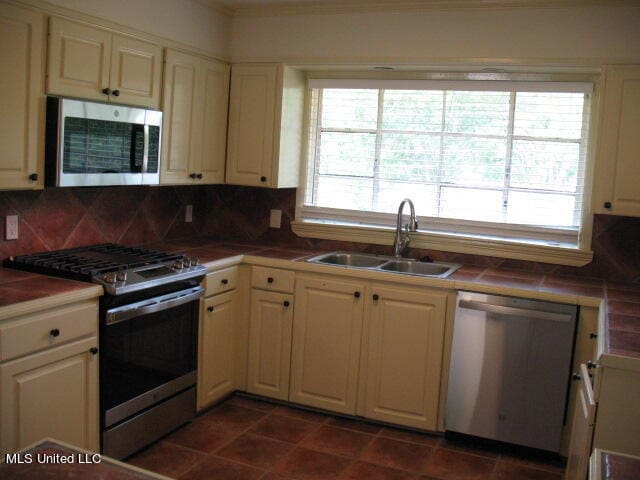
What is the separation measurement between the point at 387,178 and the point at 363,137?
1.01ft

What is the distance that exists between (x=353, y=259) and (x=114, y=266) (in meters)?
1.62

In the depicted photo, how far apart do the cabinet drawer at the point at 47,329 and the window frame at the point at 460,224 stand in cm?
192

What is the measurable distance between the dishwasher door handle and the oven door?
1376 millimetres

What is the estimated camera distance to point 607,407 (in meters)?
2.29

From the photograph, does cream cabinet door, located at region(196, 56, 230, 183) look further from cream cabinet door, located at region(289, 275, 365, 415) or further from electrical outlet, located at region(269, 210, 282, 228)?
cream cabinet door, located at region(289, 275, 365, 415)

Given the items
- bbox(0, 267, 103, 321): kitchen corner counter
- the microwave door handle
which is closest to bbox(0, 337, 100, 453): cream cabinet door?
bbox(0, 267, 103, 321): kitchen corner counter

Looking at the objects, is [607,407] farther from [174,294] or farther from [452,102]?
[452,102]

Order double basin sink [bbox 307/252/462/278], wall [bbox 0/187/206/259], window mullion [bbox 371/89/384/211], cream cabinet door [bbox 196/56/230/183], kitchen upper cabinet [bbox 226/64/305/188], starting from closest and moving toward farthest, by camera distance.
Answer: wall [bbox 0/187/206/259] → double basin sink [bbox 307/252/462/278] → cream cabinet door [bbox 196/56/230/183] → kitchen upper cabinet [bbox 226/64/305/188] → window mullion [bbox 371/89/384/211]

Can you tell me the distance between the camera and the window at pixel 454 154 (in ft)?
13.1

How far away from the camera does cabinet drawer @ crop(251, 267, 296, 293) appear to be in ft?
12.8

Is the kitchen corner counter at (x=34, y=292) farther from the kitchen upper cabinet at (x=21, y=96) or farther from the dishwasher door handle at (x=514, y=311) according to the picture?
the dishwasher door handle at (x=514, y=311)

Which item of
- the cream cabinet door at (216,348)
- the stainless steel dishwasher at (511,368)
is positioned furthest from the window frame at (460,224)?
the cream cabinet door at (216,348)

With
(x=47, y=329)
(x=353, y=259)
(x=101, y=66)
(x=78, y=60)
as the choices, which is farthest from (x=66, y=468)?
(x=353, y=259)

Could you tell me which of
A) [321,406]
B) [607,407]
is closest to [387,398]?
[321,406]
